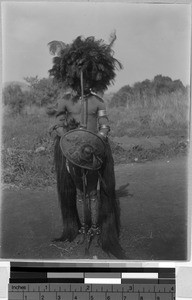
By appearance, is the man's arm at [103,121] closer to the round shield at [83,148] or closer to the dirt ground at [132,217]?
the round shield at [83,148]

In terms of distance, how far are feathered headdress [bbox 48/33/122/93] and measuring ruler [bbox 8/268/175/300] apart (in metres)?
0.71

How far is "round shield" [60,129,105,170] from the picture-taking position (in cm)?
148

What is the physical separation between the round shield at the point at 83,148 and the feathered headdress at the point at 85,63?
0.55 feet

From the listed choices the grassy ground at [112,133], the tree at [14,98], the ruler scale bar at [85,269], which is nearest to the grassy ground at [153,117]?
the grassy ground at [112,133]

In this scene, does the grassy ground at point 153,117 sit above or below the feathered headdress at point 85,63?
below

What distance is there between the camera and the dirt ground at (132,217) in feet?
4.96

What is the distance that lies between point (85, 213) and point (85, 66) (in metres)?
0.55

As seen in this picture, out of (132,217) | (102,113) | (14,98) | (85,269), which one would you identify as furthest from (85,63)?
(85,269)

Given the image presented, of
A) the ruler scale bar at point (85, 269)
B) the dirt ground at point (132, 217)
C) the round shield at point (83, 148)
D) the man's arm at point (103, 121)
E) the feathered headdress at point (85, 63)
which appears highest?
the feathered headdress at point (85, 63)

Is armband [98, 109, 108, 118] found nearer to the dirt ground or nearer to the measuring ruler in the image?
the dirt ground

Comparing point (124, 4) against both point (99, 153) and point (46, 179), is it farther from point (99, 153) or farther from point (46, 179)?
point (46, 179)

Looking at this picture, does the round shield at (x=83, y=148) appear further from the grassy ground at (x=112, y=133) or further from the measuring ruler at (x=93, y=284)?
the measuring ruler at (x=93, y=284)

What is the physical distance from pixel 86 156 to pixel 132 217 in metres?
0.29

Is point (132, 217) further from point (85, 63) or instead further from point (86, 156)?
point (85, 63)
